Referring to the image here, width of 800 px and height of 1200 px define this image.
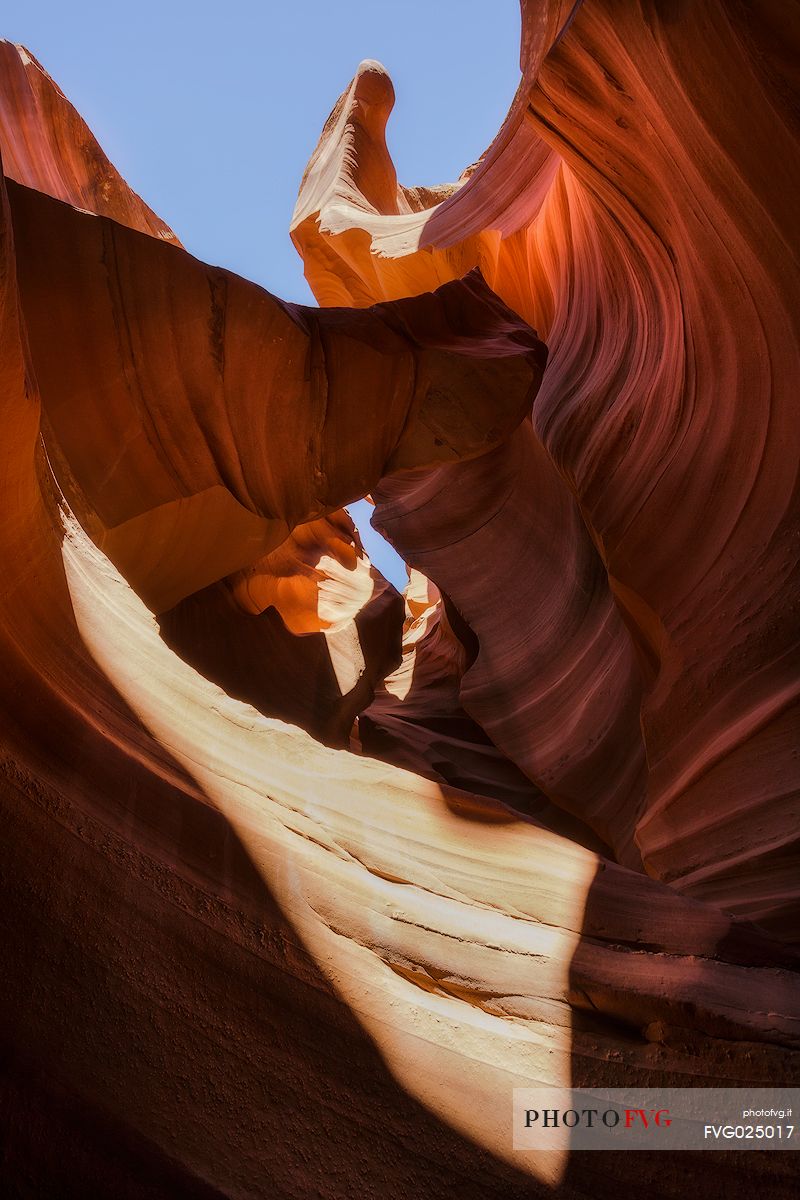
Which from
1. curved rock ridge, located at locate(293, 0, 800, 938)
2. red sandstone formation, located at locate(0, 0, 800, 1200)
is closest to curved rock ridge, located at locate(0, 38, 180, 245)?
red sandstone formation, located at locate(0, 0, 800, 1200)

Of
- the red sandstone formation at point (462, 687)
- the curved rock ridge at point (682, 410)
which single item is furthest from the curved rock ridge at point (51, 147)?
the curved rock ridge at point (682, 410)

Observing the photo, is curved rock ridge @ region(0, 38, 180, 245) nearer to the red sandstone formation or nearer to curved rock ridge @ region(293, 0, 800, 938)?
the red sandstone formation

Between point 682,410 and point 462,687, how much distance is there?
128 inches

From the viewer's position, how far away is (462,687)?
684 cm

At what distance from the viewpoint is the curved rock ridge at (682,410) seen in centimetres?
317

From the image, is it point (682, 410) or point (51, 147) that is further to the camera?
point (51, 147)

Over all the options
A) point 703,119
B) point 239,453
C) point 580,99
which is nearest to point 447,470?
point 239,453

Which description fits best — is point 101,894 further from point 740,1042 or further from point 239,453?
point 239,453

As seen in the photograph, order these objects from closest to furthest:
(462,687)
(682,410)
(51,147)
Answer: (682,410) < (462,687) < (51,147)

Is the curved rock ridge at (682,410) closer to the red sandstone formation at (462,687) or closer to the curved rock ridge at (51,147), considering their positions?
the red sandstone formation at (462,687)

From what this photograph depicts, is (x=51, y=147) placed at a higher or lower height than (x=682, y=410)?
higher

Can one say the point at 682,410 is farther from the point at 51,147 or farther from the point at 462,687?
the point at 51,147

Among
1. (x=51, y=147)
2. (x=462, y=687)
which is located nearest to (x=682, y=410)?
(x=462, y=687)

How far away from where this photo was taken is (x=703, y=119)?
10.7 feet
